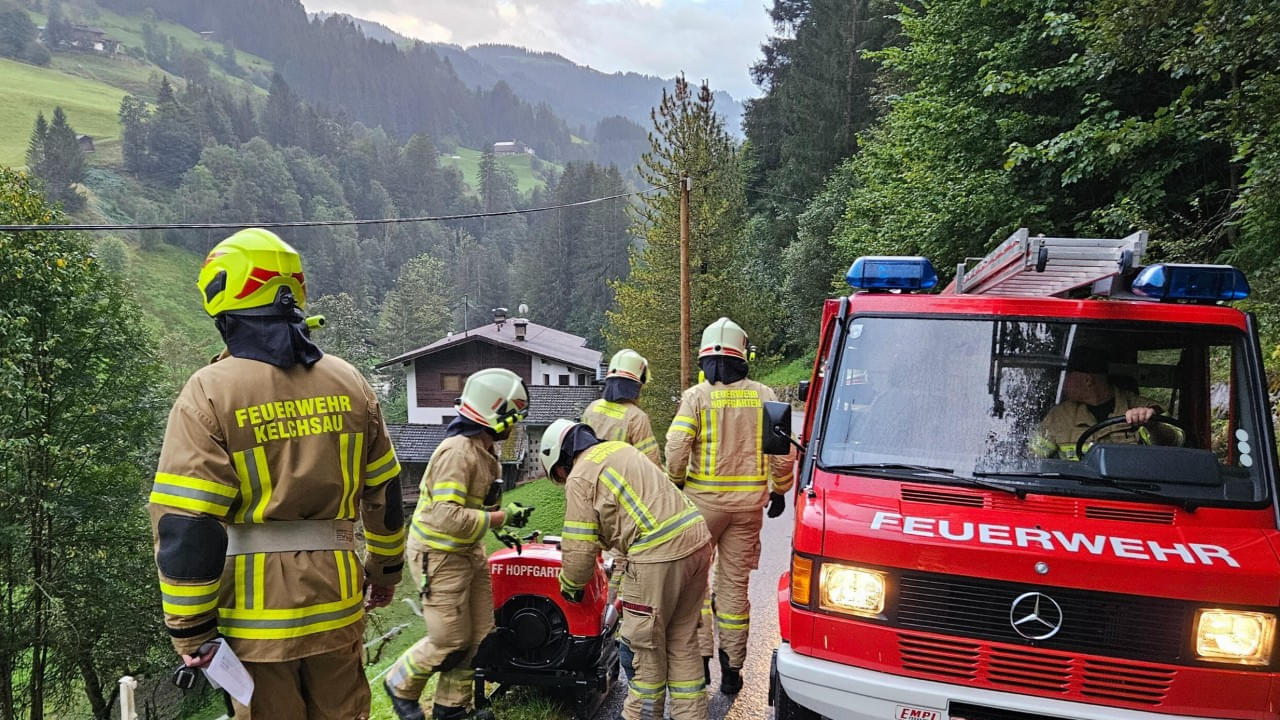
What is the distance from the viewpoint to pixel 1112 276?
11.9ft

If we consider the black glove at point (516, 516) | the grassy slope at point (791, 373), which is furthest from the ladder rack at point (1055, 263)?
the grassy slope at point (791, 373)

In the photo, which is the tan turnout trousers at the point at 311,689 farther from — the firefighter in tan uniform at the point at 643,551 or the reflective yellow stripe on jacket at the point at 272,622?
the firefighter in tan uniform at the point at 643,551

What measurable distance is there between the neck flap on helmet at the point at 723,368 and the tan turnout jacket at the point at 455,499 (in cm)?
177

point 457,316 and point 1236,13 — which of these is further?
point 457,316

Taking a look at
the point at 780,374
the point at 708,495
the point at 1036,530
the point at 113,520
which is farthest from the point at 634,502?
the point at 780,374

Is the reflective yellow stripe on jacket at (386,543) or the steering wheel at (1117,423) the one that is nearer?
the reflective yellow stripe on jacket at (386,543)

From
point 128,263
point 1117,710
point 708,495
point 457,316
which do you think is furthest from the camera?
point 457,316

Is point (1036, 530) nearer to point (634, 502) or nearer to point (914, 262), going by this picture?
point (914, 262)

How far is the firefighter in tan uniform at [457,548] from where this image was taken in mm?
4059

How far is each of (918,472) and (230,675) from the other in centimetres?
276

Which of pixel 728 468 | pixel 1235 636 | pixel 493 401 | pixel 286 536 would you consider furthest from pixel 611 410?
pixel 1235 636

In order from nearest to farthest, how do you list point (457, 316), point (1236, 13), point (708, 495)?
point (708, 495)
point (1236, 13)
point (457, 316)

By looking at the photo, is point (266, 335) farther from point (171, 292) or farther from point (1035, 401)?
point (171, 292)

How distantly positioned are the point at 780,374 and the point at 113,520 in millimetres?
27505
